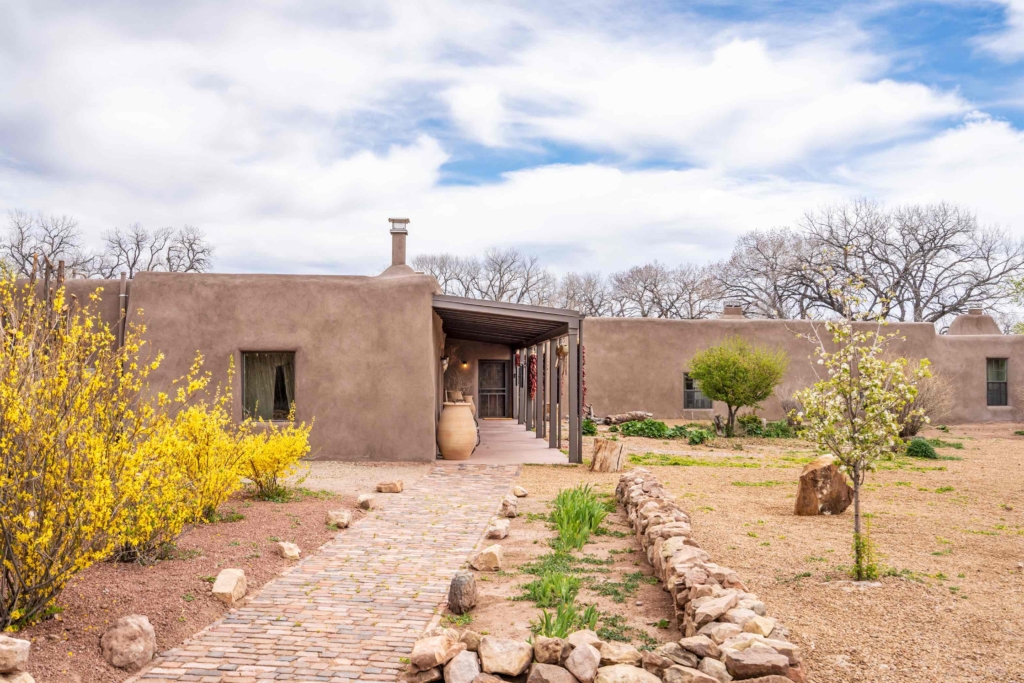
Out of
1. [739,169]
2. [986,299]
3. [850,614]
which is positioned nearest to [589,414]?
[739,169]

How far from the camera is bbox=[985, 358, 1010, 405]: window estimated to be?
24.5 meters

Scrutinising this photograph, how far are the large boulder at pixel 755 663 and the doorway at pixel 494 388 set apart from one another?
22.3 metres

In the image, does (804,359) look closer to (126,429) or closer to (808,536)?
(808,536)

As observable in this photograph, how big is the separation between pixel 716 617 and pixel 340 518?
14.5 ft

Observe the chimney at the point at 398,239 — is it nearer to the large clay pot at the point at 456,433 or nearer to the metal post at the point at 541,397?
the large clay pot at the point at 456,433

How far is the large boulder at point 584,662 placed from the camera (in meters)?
3.79

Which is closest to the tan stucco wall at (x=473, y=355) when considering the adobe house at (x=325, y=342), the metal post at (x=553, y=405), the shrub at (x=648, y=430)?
the shrub at (x=648, y=430)

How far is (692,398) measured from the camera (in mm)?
23156

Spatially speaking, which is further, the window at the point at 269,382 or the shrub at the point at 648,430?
the shrub at the point at 648,430

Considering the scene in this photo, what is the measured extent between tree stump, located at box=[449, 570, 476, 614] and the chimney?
34.0ft

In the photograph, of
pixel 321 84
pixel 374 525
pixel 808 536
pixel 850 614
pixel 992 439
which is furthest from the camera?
pixel 992 439

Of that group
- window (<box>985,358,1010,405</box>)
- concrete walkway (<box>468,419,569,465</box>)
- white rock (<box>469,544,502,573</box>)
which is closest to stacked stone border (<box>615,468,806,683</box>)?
white rock (<box>469,544,502,573</box>)

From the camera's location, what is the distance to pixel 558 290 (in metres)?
48.2

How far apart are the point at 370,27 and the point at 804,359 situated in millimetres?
17245
